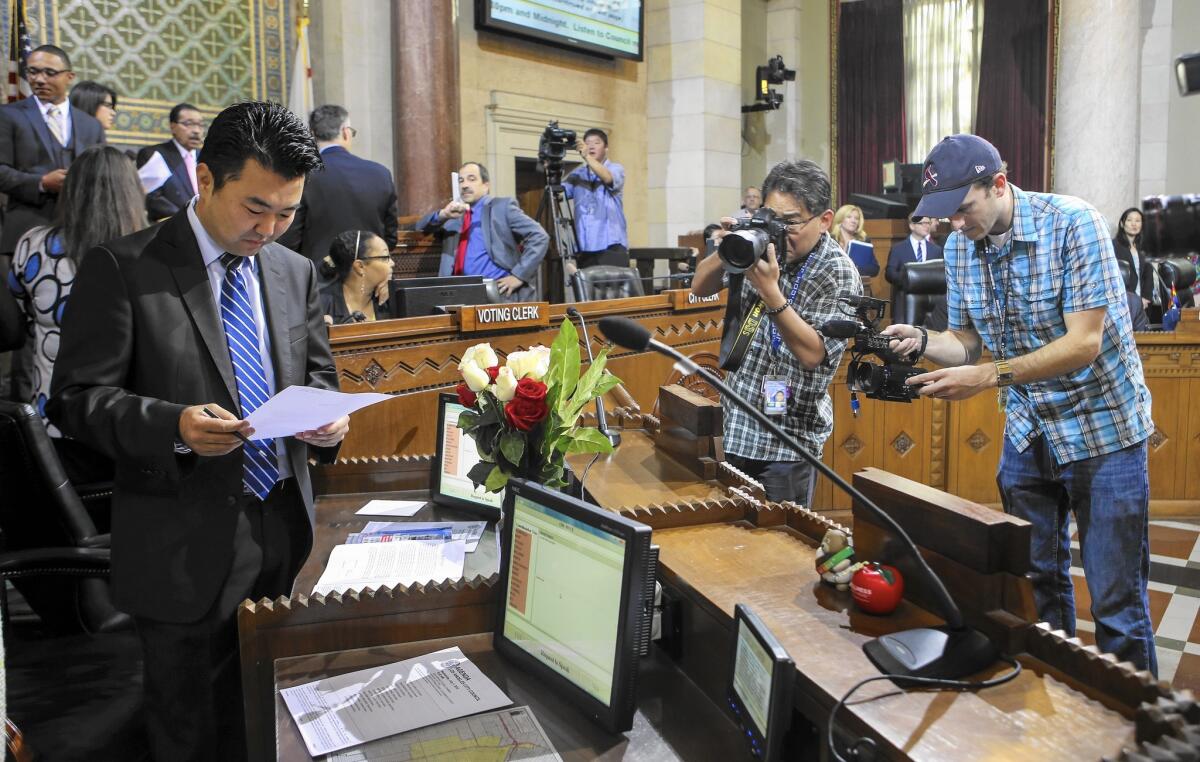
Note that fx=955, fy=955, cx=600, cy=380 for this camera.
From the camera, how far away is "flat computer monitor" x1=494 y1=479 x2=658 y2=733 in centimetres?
113

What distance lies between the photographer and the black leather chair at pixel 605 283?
17.0 feet

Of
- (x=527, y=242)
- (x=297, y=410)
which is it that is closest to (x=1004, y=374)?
(x=297, y=410)

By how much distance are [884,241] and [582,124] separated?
3.00 metres

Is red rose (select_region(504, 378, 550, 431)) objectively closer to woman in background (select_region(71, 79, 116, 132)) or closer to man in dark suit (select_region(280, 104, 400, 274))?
man in dark suit (select_region(280, 104, 400, 274))

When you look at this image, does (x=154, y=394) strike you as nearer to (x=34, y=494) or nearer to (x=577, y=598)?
(x=577, y=598)

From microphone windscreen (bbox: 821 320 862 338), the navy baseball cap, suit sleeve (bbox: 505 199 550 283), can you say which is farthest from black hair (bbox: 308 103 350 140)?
microphone windscreen (bbox: 821 320 862 338)

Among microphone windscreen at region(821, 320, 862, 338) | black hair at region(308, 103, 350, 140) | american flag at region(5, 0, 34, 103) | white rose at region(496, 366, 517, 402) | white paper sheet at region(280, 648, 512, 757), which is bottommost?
white paper sheet at region(280, 648, 512, 757)

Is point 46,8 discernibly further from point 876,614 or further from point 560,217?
point 876,614

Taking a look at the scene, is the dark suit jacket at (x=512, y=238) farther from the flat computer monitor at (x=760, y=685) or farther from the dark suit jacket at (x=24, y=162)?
the flat computer monitor at (x=760, y=685)

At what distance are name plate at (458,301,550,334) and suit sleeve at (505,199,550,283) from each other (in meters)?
1.18

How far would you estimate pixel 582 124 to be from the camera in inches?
350

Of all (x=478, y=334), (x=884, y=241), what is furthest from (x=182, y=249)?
(x=884, y=241)

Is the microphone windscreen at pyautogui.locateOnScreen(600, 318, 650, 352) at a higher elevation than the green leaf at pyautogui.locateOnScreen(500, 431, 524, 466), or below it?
higher

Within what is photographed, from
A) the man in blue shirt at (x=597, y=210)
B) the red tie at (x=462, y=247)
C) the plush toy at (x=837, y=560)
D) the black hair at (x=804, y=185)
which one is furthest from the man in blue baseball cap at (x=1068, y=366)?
the man in blue shirt at (x=597, y=210)
